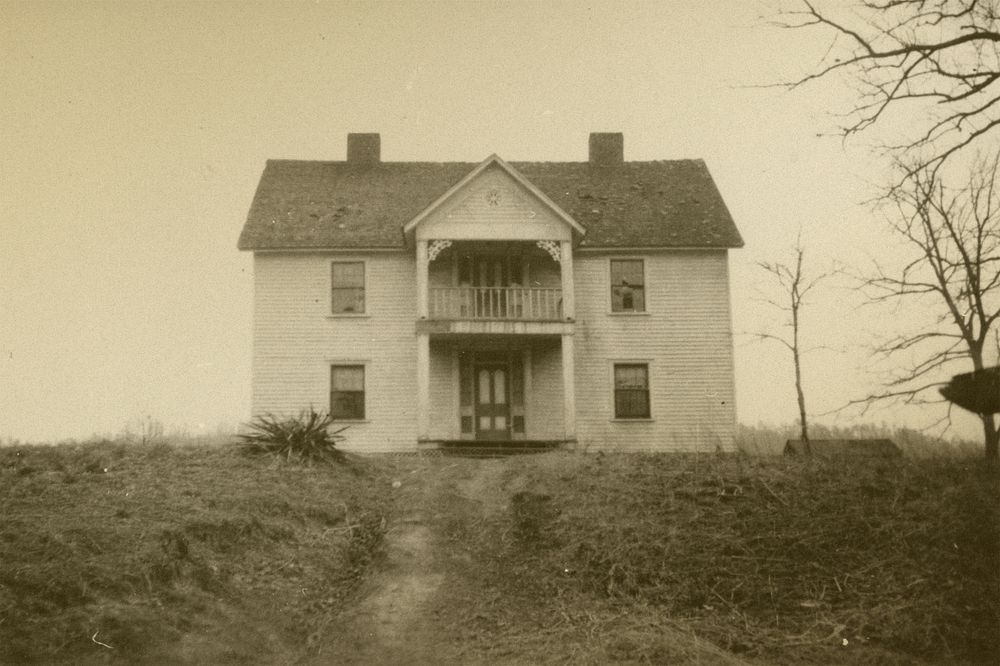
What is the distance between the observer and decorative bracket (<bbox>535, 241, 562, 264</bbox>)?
76.7ft

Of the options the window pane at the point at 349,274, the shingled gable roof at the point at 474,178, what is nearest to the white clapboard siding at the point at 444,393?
the window pane at the point at 349,274

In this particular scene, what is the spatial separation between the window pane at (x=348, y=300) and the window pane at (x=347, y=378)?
1503 millimetres

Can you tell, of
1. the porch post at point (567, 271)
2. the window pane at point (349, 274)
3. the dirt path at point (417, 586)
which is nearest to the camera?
the dirt path at point (417, 586)

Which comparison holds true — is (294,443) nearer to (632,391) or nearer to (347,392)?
(347,392)

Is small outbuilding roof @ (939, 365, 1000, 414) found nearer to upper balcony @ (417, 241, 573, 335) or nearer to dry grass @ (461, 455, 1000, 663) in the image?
dry grass @ (461, 455, 1000, 663)

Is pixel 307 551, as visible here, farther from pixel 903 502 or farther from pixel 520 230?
pixel 520 230

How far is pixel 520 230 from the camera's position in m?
23.5

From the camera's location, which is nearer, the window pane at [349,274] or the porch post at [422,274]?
the porch post at [422,274]

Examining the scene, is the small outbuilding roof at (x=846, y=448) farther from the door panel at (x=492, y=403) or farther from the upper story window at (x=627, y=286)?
the door panel at (x=492, y=403)

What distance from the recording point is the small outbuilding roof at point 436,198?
2500cm

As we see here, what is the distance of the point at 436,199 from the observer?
953 inches

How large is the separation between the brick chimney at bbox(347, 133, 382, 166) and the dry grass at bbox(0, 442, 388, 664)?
14215 millimetres

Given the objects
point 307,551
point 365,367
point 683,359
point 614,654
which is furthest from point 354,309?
point 614,654

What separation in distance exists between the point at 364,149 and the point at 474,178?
6538mm
